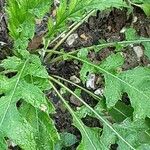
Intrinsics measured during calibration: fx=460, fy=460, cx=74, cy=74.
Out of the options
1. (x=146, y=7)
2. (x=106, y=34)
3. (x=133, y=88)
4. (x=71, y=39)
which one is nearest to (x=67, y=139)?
(x=133, y=88)

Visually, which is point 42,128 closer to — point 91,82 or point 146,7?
point 91,82

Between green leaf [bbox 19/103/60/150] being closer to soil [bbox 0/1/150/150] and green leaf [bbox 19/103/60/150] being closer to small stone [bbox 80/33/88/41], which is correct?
soil [bbox 0/1/150/150]

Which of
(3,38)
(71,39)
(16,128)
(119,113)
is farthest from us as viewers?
(71,39)

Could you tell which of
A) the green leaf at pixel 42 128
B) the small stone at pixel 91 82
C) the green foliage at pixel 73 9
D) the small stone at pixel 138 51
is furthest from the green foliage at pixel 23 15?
the small stone at pixel 138 51

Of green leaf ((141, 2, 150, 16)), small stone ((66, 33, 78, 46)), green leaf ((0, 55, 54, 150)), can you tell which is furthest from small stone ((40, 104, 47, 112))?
green leaf ((141, 2, 150, 16))

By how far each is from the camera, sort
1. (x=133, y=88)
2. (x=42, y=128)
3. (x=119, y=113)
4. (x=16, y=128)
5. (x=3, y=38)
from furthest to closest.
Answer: (x=3, y=38) → (x=119, y=113) → (x=133, y=88) → (x=42, y=128) → (x=16, y=128)

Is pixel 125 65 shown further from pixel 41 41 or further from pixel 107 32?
pixel 41 41

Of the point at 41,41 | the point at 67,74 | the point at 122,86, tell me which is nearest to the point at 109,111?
the point at 122,86

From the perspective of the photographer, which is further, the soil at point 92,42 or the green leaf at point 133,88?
the soil at point 92,42

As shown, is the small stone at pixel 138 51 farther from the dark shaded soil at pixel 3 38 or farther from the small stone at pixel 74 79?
the dark shaded soil at pixel 3 38
